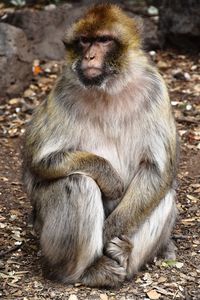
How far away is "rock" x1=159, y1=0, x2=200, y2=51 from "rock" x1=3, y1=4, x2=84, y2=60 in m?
1.13

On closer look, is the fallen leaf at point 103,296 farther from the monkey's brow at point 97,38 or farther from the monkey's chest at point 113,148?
the monkey's brow at point 97,38

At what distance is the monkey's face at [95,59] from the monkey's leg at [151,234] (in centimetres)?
103

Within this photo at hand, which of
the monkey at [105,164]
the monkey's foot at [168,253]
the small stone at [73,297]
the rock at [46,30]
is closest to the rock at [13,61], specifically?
the rock at [46,30]

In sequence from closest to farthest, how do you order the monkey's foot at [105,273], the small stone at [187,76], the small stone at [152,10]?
the monkey's foot at [105,273]
the small stone at [187,76]
the small stone at [152,10]

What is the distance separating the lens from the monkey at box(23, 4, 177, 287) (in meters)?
5.17

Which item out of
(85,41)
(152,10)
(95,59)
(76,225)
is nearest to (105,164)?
(76,225)

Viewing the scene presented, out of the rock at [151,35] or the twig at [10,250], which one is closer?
the twig at [10,250]

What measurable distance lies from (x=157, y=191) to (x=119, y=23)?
117cm

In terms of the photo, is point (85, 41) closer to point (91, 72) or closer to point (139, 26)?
point (91, 72)

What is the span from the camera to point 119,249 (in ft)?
17.4

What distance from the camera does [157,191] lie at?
5.36m

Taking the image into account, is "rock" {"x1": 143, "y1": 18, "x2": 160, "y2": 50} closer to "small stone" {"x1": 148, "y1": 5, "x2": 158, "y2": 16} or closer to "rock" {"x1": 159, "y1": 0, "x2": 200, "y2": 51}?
"rock" {"x1": 159, "y1": 0, "x2": 200, "y2": 51}

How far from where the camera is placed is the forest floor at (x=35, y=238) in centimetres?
532

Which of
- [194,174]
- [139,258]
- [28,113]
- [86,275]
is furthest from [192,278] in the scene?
[28,113]
